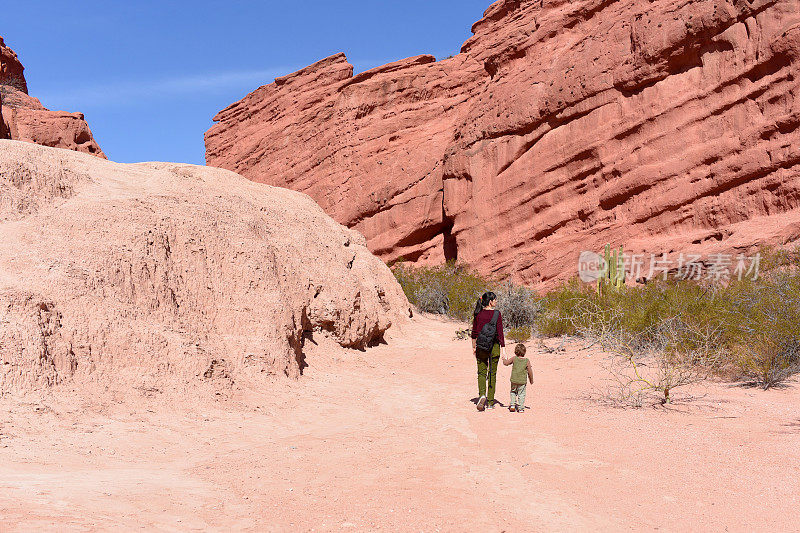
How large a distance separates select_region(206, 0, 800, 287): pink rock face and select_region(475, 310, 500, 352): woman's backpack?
37.2 feet

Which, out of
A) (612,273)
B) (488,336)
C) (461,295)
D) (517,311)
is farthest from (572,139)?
(488,336)

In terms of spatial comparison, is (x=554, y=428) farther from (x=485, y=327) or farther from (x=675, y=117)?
(x=675, y=117)

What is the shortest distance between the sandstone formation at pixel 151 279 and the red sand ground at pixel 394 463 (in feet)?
1.87

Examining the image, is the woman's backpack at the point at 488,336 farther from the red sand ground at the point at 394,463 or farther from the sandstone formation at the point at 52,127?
the sandstone formation at the point at 52,127

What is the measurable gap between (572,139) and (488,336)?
50.6 feet

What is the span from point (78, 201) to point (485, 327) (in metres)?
5.73

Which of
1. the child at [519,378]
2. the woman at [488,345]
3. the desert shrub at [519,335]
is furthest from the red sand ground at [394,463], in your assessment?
the desert shrub at [519,335]

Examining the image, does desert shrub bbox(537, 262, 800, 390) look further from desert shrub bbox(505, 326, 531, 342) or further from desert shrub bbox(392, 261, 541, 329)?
desert shrub bbox(392, 261, 541, 329)

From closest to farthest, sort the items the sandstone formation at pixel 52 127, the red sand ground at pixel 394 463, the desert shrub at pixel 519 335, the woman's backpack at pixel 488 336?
the red sand ground at pixel 394 463
the woman's backpack at pixel 488 336
the desert shrub at pixel 519 335
the sandstone formation at pixel 52 127

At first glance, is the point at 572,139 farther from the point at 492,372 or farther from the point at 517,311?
the point at 492,372

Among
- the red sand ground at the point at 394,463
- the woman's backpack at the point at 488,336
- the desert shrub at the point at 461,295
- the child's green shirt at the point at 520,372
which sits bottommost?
the red sand ground at the point at 394,463

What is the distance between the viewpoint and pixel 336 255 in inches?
461

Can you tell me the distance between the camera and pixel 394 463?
14.6 feet

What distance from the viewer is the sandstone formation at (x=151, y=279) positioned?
5.74 metres
